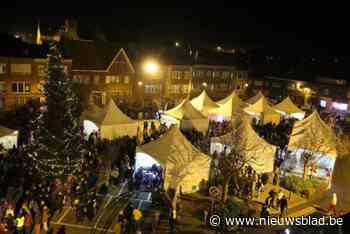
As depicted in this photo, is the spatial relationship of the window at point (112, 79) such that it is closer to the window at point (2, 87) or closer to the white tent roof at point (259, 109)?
the window at point (2, 87)

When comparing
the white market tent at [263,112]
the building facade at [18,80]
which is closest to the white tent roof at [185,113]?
the white market tent at [263,112]

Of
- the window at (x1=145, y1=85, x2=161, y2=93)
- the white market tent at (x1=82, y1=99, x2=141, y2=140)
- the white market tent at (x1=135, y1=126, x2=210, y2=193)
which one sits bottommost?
the white market tent at (x1=135, y1=126, x2=210, y2=193)

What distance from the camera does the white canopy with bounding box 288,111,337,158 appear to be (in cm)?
1934

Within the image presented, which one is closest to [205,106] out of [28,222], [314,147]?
[314,147]

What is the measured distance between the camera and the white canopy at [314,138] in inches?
762

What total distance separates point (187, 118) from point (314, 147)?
8.99 metres

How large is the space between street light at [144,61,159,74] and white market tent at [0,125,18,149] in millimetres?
22089

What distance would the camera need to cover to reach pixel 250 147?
59.4ft

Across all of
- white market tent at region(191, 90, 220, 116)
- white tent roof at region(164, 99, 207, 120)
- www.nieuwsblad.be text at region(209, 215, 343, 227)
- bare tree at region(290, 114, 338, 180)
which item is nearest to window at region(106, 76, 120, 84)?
white market tent at region(191, 90, 220, 116)

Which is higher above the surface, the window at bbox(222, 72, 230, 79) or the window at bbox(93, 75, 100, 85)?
the window at bbox(222, 72, 230, 79)

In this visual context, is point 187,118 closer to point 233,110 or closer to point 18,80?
point 233,110

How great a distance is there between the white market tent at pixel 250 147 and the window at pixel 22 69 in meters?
21.2

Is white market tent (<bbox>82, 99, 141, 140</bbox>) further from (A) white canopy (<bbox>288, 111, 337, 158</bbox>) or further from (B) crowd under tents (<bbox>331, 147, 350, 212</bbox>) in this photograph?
(B) crowd under tents (<bbox>331, 147, 350, 212</bbox>)

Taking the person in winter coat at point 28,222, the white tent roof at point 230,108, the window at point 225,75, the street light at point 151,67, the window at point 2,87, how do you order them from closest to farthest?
the person in winter coat at point 28,222 < the white tent roof at point 230,108 < the window at point 2,87 < the street light at point 151,67 < the window at point 225,75
